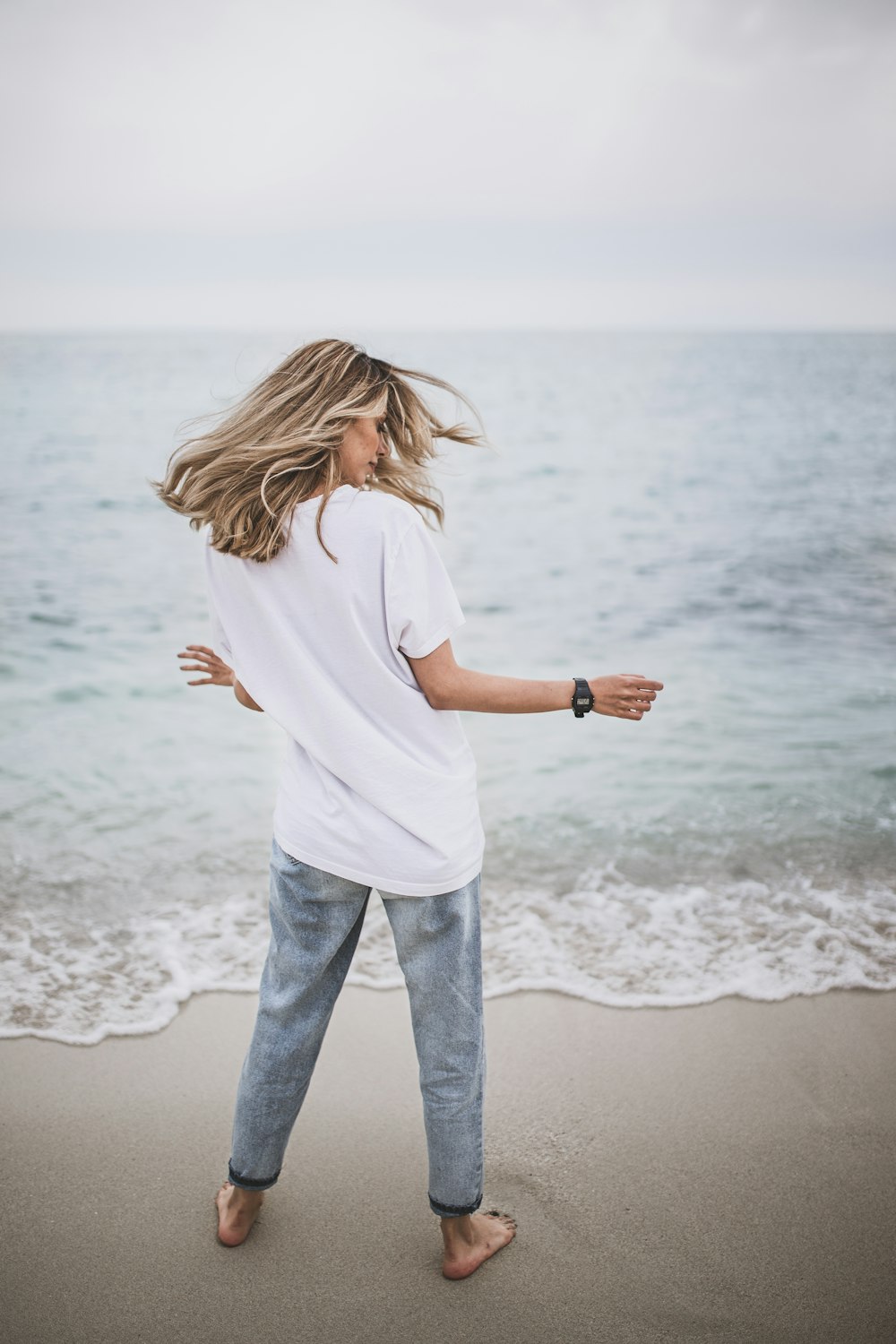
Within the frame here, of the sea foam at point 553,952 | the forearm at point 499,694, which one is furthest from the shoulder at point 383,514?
the sea foam at point 553,952

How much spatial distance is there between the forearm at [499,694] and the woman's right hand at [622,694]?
0.18 feet

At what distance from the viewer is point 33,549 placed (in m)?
12.5

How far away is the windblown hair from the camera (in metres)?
1.55

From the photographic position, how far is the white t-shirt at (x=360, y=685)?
1.53 metres

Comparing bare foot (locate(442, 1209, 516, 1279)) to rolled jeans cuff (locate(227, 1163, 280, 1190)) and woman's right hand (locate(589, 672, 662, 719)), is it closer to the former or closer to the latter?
rolled jeans cuff (locate(227, 1163, 280, 1190))

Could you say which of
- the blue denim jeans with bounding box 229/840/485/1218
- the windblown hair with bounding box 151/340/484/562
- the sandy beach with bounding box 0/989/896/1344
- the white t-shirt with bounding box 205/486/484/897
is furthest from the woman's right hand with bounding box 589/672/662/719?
the sandy beach with bounding box 0/989/896/1344

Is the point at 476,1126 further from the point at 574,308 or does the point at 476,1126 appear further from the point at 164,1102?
the point at 574,308

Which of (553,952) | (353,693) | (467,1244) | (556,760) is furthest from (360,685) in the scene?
(556,760)

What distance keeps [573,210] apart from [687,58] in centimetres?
1810

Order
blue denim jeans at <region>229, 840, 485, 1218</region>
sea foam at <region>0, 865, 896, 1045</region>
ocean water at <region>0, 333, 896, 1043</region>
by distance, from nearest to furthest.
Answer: blue denim jeans at <region>229, 840, 485, 1218</region> < sea foam at <region>0, 865, 896, 1045</region> < ocean water at <region>0, 333, 896, 1043</region>

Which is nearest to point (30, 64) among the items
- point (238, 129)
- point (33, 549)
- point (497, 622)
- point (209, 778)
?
point (238, 129)

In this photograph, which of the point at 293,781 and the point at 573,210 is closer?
the point at 293,781

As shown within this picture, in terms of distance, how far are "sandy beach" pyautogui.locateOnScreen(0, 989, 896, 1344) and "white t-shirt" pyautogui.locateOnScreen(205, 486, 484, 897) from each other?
968 mm

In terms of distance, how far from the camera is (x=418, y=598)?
5.04 feet
